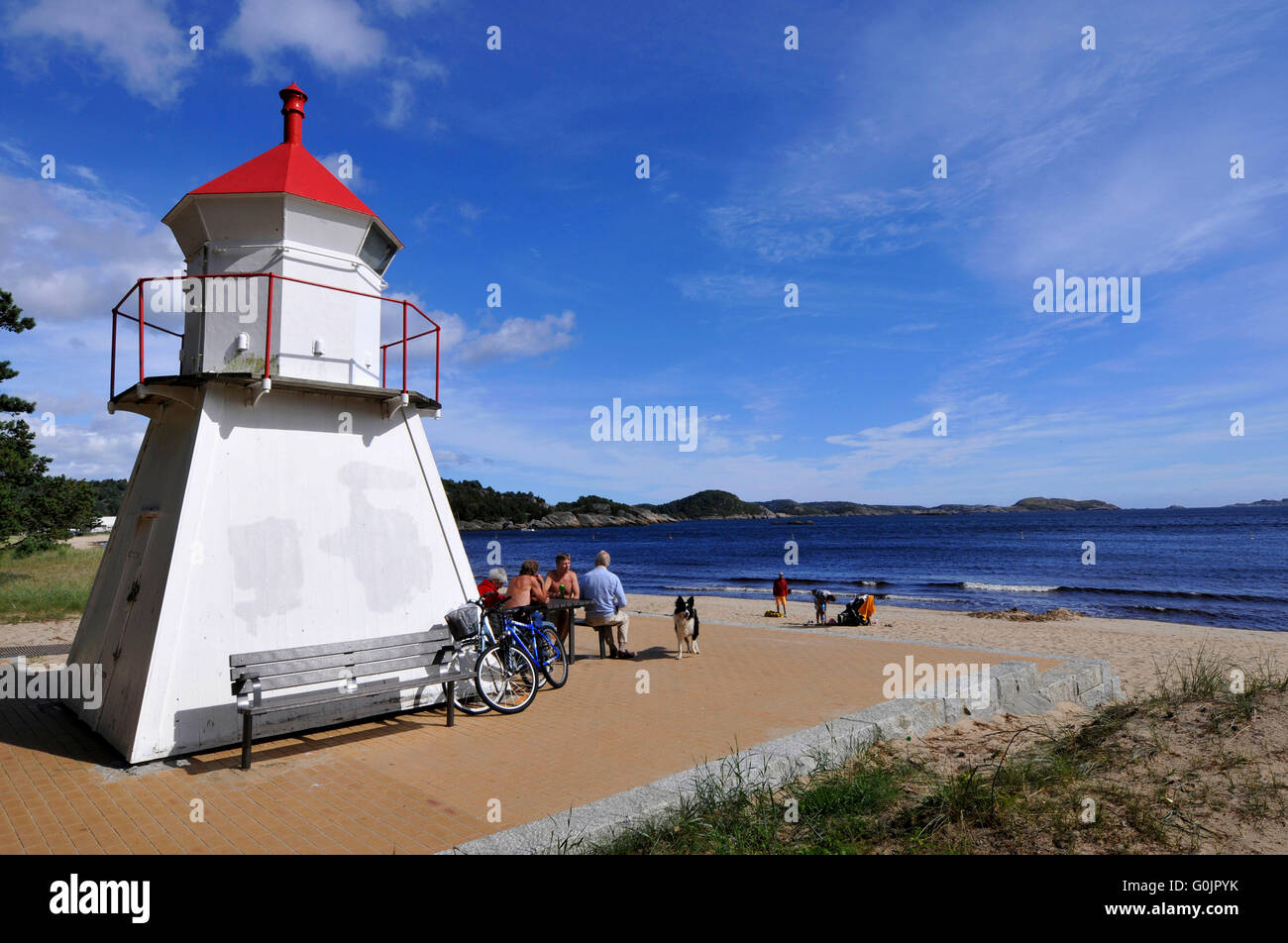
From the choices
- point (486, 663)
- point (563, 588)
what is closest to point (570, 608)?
point (563, 588)

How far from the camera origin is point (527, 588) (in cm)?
916

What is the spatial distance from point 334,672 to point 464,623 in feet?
4.84

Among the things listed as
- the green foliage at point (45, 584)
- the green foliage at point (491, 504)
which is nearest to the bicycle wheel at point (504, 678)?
the green foliage at point (45, 584)

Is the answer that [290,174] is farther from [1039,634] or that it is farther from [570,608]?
[1039,634]

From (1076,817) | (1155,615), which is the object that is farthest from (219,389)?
(1155,615)

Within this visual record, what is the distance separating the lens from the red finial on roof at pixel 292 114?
7.63m

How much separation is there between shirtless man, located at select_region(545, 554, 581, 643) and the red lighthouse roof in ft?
18.0

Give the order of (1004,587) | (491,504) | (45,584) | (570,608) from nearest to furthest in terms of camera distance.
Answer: (570,608) < (45,584) < (1004,587) < (491,504)

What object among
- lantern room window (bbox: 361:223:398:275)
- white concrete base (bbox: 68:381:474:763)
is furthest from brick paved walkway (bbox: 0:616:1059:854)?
lantern room window (bbox: 361:223:398:275)

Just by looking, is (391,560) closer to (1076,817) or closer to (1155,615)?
(1076,817)

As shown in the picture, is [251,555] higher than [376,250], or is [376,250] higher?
[376,250]

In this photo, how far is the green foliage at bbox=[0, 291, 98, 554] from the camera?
19562mm

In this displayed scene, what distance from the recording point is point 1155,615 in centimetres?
2467
